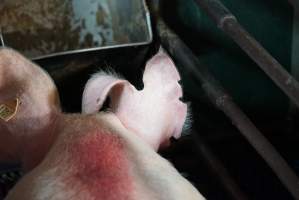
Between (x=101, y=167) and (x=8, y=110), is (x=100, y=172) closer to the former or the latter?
(x=101, y=167)

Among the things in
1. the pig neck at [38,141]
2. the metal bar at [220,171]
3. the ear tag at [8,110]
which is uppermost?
the ear tag at [8,110]

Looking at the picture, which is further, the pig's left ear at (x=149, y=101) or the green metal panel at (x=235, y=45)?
the green metal panel at (x=235, y=45)

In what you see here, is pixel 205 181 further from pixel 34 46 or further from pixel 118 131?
pixel 118 131

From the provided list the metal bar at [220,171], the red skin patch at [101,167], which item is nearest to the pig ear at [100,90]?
the red skin patch at [101,167]

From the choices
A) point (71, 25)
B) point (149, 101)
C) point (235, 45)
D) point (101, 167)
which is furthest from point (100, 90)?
point (235, 45)

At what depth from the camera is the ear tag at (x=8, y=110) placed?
2.21 ft

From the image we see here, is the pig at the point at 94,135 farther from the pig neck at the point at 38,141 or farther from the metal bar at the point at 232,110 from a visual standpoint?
the metal bar at the point at 232,110

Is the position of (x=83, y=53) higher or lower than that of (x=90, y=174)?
lower

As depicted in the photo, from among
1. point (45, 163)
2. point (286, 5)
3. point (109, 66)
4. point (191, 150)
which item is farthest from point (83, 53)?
point (45, 163)

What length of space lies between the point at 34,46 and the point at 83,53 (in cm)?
10

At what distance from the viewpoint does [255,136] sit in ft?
2.60

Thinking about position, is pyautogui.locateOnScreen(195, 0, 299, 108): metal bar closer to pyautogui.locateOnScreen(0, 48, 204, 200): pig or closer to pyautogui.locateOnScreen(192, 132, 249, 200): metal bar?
pyautogui.locateOnScreen(0, 48, 204, 200): pig

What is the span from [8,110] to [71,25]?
0.49 m

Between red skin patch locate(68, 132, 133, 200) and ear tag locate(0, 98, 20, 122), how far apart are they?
13 cm
